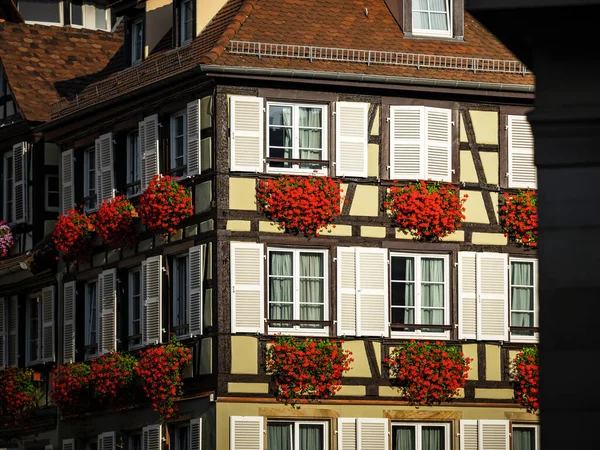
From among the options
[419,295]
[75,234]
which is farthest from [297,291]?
[75,234]

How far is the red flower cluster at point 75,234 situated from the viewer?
118 ft

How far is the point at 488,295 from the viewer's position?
33.5 meters

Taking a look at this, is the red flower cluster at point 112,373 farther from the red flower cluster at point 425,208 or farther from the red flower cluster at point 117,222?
the red flower cluster at point 425,208

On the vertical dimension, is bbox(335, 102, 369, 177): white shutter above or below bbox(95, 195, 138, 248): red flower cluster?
above

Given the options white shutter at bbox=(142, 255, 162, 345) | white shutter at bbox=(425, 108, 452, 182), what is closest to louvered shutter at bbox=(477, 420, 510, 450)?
white shutter at bbox=(425, 108, 452, 182)

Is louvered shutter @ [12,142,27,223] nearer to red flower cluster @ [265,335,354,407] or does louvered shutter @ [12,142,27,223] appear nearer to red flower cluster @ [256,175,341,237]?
red flower cluster @ [256,175,341,237]

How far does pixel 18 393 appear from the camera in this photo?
127ft

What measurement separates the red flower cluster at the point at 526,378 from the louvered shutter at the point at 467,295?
941mm

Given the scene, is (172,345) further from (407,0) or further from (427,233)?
(407,0)

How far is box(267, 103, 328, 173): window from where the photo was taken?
32688 millimetres

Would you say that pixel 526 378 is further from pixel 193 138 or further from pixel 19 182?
pixel 19 182

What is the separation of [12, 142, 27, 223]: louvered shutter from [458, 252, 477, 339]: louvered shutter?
1074 cm

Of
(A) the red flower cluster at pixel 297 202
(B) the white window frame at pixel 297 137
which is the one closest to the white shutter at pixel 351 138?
(B) the white window frame at pixel 297 137

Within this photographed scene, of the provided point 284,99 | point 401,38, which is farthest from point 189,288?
point 401,38
